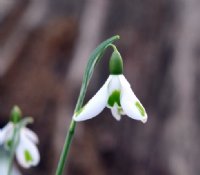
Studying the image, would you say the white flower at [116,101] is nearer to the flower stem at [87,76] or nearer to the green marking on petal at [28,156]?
the flower stem at [87,76]

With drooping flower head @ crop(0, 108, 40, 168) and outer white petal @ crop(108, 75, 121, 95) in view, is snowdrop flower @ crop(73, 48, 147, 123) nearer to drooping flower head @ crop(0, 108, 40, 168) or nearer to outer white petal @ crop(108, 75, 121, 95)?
outer white petal @ crop(108, 75, 121, 95)

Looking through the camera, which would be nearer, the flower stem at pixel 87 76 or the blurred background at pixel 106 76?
the flower stem at pixel 87 76

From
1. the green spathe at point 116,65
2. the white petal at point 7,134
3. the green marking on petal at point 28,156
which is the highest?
the green spathe at point 116,65

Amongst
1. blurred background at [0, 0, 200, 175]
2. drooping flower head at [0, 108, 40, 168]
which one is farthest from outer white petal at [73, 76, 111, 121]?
blurred background at [0, 0, 200, 175]

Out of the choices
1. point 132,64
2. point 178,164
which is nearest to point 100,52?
point 178,164

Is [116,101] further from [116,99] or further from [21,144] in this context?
[21,144]

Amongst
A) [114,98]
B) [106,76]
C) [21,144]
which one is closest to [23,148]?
[21,144]

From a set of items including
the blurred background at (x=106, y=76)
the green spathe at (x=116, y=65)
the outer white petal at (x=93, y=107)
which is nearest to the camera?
the outer white petal at (x=93, y=107)

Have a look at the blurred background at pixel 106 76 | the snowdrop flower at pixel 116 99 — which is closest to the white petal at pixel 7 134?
the snowdrop flower at pixel 116 99
